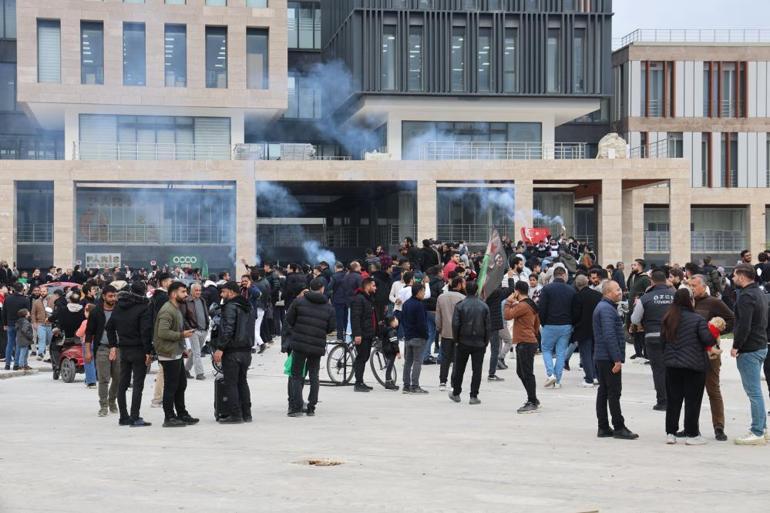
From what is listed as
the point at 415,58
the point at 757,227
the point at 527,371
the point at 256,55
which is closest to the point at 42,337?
the point at 527,371

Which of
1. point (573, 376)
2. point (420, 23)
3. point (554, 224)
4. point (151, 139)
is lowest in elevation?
point (573, 376)

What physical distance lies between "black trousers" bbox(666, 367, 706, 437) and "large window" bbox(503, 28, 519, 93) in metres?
44.5

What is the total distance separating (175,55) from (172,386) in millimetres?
42743

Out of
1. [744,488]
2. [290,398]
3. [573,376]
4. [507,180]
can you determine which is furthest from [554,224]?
[744,488]

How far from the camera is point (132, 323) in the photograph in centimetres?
1397

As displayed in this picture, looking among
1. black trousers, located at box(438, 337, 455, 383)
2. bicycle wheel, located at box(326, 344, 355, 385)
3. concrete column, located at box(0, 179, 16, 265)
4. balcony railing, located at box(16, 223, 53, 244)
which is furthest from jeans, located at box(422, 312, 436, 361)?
balcony railing, located at box(16, 223, 53, 244)

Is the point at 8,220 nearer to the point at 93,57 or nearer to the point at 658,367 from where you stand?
the point at 93,57

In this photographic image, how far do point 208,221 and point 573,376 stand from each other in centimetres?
3765

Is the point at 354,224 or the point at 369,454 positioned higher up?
the point at 354,224

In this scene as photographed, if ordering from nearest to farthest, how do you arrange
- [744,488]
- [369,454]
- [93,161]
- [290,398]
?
[744,488], [369,454], [290,398], [93,161]

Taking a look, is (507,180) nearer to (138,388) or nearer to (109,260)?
(109,260)

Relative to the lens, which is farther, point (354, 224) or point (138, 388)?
point (354, 224)

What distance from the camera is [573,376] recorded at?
Answer: 65.9ft

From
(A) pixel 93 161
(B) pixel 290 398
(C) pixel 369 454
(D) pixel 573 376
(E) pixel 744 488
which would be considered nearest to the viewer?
(E) pixel 744 488
